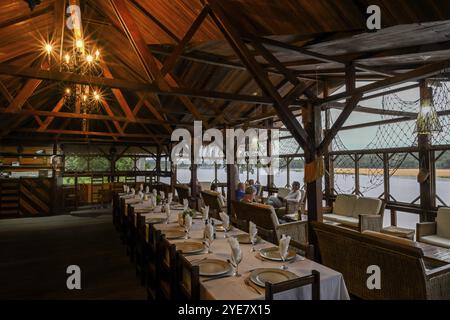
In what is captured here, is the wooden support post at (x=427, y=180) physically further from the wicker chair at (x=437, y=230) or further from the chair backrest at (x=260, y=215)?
the chair backrest at (x=260, y=215)

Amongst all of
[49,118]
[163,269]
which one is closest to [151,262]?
[163,269]

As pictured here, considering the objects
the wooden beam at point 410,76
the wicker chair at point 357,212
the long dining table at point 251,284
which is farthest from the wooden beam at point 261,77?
the wicker chair at point 357,212

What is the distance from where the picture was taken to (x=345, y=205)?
6215 millimetres

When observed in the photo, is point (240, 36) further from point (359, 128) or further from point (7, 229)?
point (7, 229)

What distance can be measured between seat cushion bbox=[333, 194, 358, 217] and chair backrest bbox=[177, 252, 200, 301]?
5233mm

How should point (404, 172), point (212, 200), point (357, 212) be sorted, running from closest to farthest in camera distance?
point (404, 172) → point (357, 212) → point (212, 200)

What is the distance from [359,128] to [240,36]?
4828 mm

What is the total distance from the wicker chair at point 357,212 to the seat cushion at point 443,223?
2.85 feet

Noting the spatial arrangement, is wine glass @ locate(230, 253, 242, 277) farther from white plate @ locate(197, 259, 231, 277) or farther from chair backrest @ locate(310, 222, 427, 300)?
chair backrest @ locate(310, 222, 427, 300)

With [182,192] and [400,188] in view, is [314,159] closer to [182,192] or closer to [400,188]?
[400,188]

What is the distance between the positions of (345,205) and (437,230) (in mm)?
1923

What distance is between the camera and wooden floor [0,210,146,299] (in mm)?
3254

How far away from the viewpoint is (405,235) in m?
4.19
